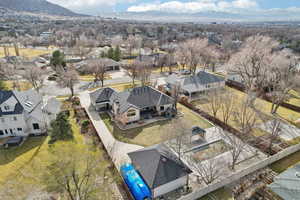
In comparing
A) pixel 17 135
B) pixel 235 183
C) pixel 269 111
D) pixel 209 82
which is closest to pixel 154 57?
pixel 209 82

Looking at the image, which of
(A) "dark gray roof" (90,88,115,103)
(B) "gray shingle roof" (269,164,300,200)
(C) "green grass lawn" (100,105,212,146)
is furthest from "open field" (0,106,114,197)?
(B) "gray shingle roof" (269,164,300,200)

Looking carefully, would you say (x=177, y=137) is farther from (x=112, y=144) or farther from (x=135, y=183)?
(x=112, y=144)

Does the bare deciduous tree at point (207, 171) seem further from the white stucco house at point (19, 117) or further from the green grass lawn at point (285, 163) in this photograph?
the white stucco house at point (19, 117)

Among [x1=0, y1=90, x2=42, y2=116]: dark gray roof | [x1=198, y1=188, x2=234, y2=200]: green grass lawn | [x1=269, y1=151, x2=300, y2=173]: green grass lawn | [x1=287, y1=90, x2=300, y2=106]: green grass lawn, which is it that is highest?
[x1=0, y1=90, x2=42, y2=116]: dark gray roof

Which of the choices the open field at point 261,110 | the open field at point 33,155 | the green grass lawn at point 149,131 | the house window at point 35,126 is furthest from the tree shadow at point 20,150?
the open field at point 261,110

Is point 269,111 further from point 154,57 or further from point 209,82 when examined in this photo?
point 154,57

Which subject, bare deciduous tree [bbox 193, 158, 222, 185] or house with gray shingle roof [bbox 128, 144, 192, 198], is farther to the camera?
bare deciduous tree [bbox 193, 158, 222, 185]

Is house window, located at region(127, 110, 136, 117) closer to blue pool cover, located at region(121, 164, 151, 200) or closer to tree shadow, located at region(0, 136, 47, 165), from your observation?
blue pool cover, located at region(121, 164, 151, 200)
